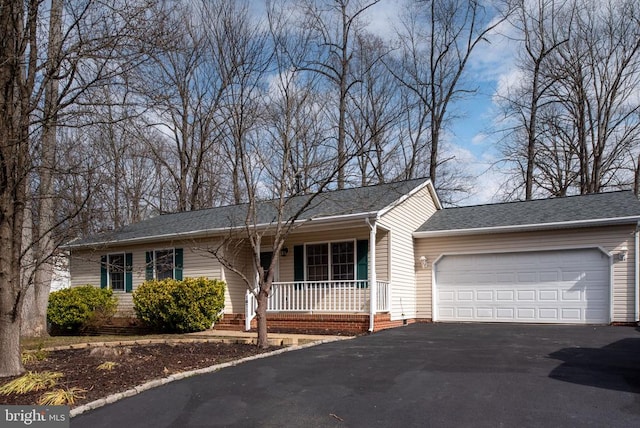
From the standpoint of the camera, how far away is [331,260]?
14555 millimetres

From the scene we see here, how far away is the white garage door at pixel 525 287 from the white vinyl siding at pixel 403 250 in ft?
2.72

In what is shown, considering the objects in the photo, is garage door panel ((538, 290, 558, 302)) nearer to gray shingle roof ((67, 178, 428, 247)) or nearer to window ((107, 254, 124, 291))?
gray shingle roof ((67, 178, 428, 247))

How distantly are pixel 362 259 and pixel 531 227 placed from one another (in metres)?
4.50

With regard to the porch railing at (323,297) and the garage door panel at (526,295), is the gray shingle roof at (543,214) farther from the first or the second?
the porch railing at (323,297)

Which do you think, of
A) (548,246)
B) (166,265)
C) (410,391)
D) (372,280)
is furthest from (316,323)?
(410,391)

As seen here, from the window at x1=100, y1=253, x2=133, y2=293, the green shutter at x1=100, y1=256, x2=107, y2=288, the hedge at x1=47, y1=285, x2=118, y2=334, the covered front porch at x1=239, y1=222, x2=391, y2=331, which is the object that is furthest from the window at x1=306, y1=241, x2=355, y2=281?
the green shutter at x1=100, y1=256, x2=107, y2=288

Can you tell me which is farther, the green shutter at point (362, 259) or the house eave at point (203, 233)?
the green shutter at point (362, 259)

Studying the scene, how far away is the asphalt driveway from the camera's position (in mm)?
5121

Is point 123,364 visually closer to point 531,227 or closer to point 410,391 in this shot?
point 410,391

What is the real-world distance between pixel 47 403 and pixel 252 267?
399 inches

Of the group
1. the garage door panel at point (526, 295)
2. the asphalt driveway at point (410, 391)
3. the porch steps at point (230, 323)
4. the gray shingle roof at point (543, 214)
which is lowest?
the porch steps at point (230, 323)

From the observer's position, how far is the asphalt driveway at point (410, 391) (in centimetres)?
512

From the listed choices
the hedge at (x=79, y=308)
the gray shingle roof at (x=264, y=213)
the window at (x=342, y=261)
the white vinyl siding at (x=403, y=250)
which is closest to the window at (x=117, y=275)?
the gray shingle roof at (x=264, y=213)

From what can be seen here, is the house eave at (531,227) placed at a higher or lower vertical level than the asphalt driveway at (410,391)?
higher
